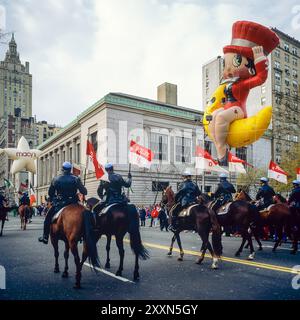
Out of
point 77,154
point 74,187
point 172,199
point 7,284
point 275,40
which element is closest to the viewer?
point 7,284

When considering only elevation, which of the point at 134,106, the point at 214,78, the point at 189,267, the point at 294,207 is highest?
the point at 214,78

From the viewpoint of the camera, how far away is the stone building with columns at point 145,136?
43.3 meters

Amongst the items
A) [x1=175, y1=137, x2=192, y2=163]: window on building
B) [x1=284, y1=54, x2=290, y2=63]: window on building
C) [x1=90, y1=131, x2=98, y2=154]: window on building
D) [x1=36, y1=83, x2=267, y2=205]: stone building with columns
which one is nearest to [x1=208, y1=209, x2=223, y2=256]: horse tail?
[x1=284, y1=54, x2=290, y2=63]: window on building

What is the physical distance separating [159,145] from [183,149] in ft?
14.3

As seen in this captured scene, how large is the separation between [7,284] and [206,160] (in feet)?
58.0

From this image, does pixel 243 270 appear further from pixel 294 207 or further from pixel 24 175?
pixel 24 175

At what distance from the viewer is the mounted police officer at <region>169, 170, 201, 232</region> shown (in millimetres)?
10195

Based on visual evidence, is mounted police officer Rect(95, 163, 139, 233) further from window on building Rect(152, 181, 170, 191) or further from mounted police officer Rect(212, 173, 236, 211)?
window on building Rect(152, 181, 170, 191)

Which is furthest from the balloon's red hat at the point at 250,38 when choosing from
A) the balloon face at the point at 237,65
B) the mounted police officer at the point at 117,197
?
the mounted police officer at the point at 117,197

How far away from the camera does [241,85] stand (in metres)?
13.9

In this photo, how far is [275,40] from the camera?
12984mm

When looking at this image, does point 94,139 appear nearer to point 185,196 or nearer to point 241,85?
point 241,85

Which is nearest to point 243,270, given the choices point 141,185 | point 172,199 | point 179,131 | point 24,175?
point 172,199

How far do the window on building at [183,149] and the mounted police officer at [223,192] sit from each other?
37.9 meters
